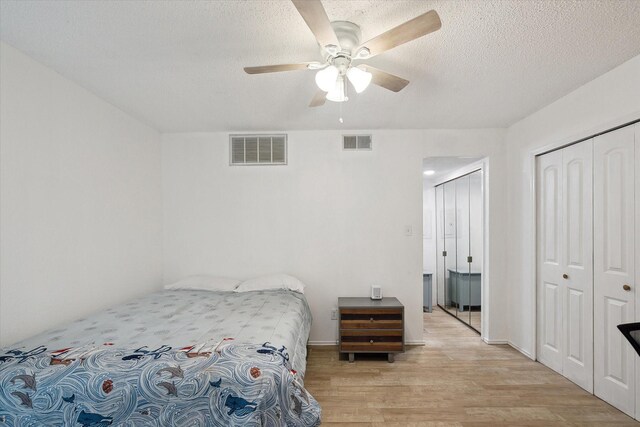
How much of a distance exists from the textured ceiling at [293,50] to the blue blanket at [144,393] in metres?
1.80

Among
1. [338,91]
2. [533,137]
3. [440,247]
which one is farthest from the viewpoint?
[440,247]

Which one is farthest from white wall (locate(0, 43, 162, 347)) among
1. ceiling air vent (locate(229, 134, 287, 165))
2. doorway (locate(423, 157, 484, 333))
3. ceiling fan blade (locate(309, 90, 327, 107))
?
doorway (locate(423, 157, 484, 333))

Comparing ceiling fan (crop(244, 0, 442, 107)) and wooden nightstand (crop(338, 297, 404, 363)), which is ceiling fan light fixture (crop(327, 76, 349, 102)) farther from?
wooden nightstand (crop(338, 297, 404, 363))

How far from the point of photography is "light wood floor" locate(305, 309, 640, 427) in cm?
209

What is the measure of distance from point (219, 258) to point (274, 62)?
7.58 feet

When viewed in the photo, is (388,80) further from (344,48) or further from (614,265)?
(614,265)

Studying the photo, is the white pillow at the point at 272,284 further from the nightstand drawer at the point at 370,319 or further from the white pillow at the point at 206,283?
the nightstand drawer at the point at 370,319

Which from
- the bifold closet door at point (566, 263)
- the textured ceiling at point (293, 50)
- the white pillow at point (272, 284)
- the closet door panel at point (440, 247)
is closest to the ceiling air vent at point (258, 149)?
the textured ceiling at point (293, 50)

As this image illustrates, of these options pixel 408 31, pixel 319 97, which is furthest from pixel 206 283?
pixel 408 31

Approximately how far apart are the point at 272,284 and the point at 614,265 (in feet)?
9.43

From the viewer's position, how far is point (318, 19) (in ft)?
4.19

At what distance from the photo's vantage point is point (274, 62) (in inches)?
79.7

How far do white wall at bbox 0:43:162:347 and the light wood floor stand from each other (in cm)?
203

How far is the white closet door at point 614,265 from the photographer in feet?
6.81
